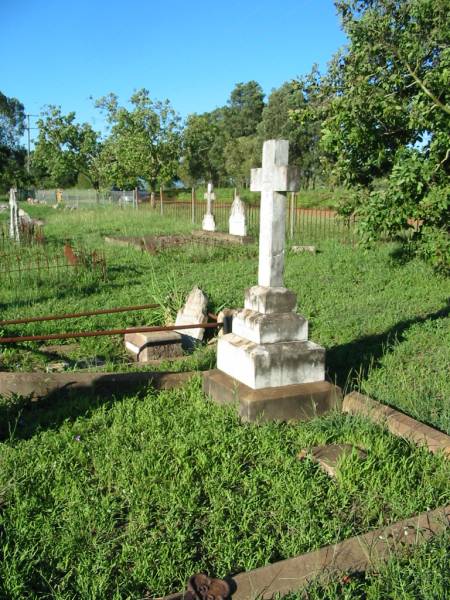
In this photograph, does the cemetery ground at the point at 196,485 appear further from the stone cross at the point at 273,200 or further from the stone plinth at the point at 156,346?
the stone cross at the point at 273,200

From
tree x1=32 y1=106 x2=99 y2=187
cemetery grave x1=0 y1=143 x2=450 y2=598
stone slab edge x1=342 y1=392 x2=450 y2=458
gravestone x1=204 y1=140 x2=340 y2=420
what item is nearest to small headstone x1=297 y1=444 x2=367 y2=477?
cemetery grave x1=0 y1=143 x2=450 y2=598

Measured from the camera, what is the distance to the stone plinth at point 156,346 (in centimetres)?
588

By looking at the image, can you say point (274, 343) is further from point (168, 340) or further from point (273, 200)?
point (168, 340)

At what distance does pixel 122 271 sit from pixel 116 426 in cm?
694

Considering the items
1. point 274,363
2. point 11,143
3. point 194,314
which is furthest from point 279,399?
point 11,143

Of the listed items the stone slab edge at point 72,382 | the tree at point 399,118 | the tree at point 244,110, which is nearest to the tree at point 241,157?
the tree at point 244,110

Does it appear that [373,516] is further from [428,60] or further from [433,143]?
[428,60]

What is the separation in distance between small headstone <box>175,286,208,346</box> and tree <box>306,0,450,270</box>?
208 centimetres

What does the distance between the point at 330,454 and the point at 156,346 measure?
2.94 m

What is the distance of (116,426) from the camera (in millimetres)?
3676

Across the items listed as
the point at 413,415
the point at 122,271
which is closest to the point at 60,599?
the point at 413,415

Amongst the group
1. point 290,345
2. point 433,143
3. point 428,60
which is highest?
point 428,60

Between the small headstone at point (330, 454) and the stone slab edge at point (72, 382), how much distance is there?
1.55m

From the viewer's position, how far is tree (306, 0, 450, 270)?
5.78m
